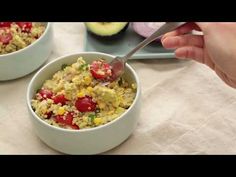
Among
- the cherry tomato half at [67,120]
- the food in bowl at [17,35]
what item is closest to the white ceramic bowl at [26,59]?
the food in bowl at [17,35]

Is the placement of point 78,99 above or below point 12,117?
above

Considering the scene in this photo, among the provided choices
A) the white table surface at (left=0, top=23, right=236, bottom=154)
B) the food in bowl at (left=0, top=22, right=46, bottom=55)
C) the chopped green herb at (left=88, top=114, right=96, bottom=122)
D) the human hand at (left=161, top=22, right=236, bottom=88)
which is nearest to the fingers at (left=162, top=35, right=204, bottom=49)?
the human hand at (left=161, top=22, right=236, bottom=88)

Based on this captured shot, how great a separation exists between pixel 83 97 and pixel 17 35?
29 centimetres

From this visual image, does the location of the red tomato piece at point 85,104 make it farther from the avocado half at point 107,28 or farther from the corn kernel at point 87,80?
the avocado half at point 107,28

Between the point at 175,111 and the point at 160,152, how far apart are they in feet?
0.40

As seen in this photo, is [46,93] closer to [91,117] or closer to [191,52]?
[91,117]

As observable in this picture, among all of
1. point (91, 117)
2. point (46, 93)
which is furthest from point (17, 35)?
point (91, 117)

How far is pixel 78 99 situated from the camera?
100 centimetres

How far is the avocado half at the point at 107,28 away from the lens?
4.13 ft

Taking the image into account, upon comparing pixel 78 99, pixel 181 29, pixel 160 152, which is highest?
pixel 181 29

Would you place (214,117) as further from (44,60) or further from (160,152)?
(44,60)

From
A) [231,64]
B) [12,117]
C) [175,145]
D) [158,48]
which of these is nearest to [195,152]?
[175,145]

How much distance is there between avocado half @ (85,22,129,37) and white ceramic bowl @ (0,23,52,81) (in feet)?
0.41

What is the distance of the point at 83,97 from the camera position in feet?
3.28
